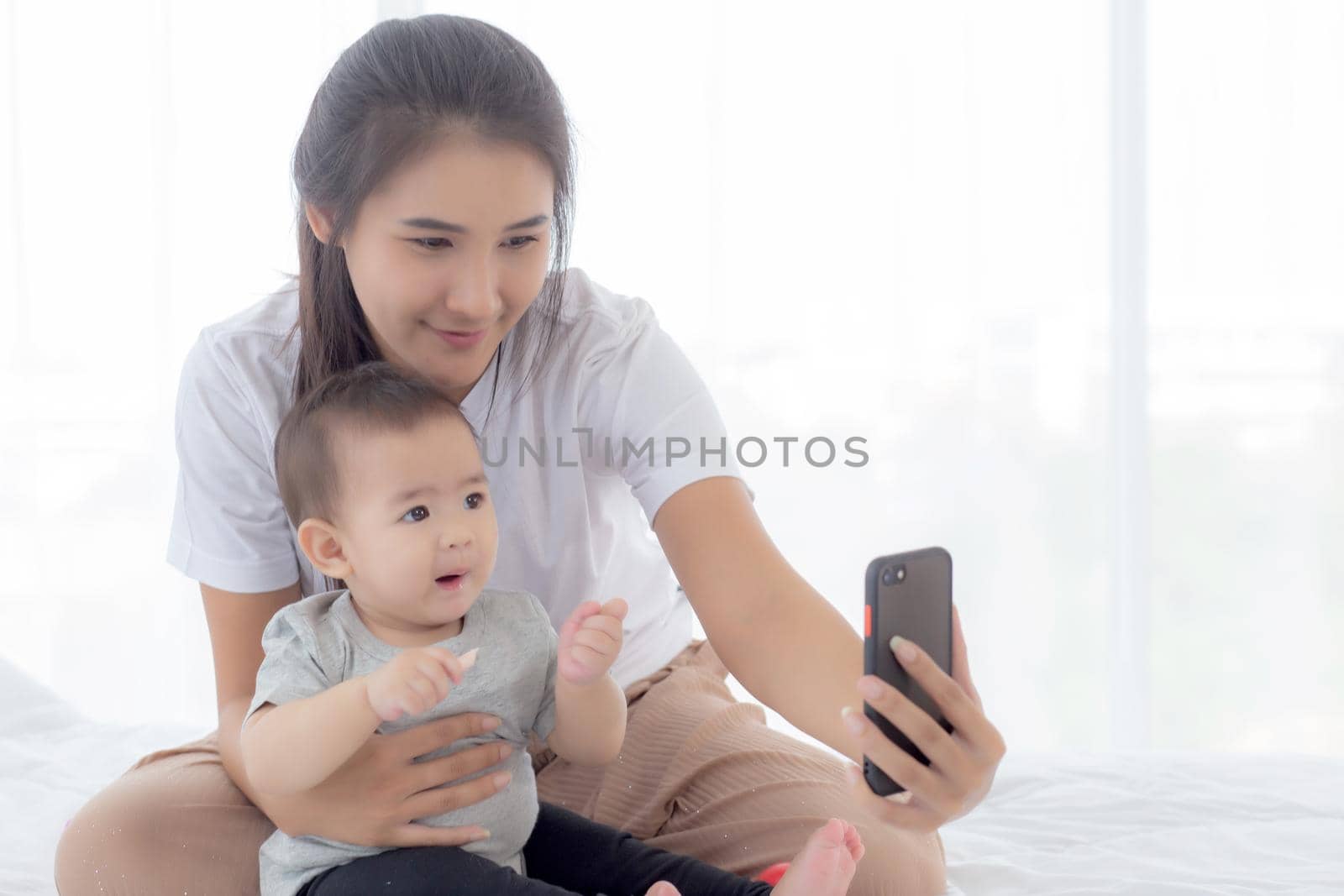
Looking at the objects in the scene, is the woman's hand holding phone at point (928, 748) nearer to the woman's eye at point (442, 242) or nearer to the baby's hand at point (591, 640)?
the baby's hand at point (591, 640)

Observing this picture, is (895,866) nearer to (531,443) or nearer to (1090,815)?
(1090,815)

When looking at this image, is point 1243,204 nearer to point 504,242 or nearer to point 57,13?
point 504,242

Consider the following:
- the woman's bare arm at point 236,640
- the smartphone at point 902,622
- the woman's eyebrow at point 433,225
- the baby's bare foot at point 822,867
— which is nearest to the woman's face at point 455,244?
the woman's eyebrow at point 433,225

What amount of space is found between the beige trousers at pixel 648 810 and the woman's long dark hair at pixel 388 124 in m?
0.41

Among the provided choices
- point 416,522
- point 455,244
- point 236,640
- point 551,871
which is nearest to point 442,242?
point 455,244

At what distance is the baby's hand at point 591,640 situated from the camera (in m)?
1.04

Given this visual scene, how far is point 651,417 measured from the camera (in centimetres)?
134

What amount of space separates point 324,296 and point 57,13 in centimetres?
160

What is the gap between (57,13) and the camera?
2504mm

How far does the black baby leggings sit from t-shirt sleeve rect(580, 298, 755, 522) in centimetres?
33

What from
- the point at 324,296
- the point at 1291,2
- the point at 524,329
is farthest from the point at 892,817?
the point at 1291,2

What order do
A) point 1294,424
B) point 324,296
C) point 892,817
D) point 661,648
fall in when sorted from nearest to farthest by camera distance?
point 892,817 → point 324,296 → point 661,648 → point 1294,424

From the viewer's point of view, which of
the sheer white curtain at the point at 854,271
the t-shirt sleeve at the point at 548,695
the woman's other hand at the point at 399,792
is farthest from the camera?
the sheer white curtain at the point at 854,271

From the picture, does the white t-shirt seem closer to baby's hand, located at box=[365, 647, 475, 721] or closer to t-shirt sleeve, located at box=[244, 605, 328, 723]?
t-shirt sleeve, located at box=[244, 605, 328, 723]
